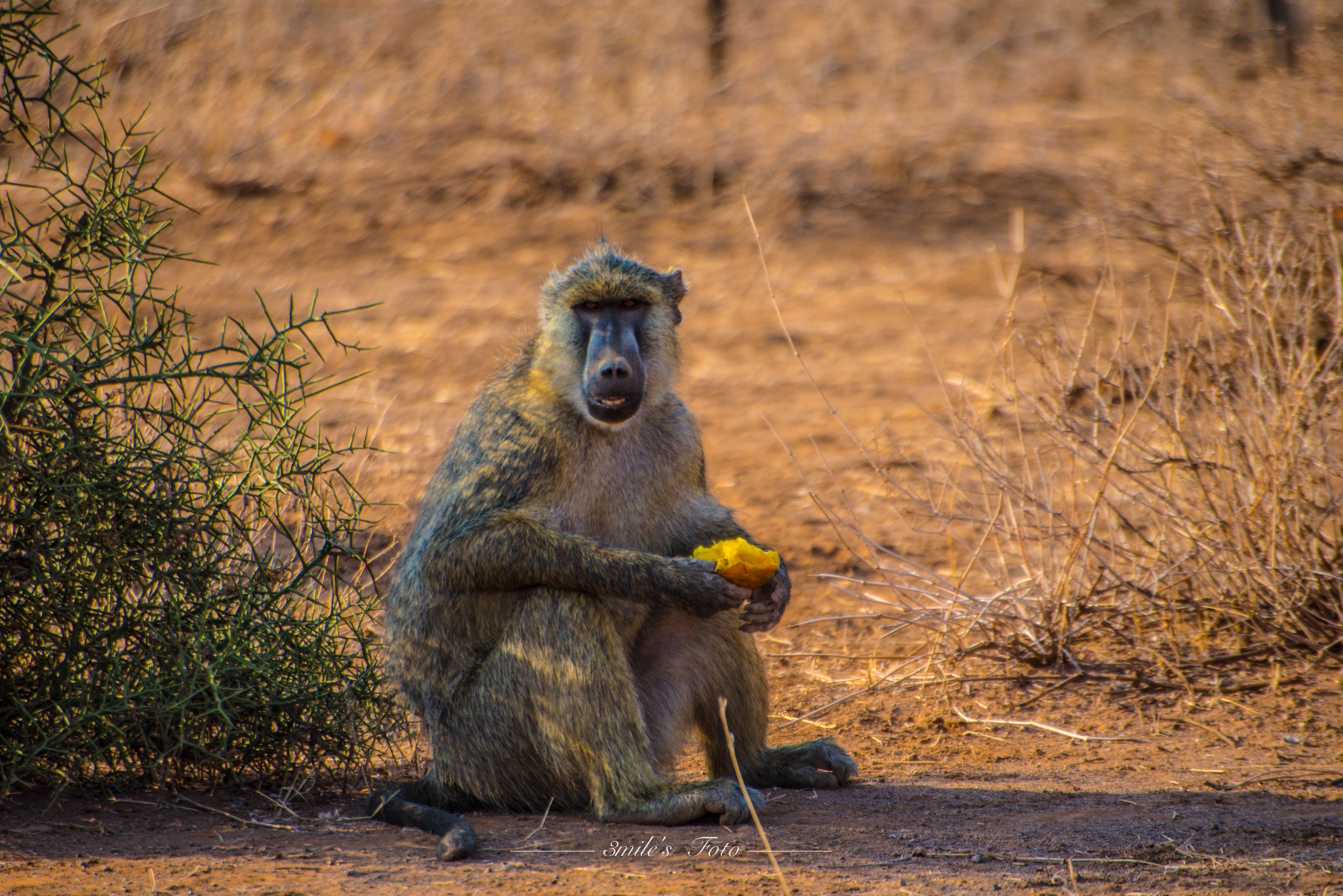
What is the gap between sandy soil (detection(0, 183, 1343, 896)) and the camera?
3.31 metres

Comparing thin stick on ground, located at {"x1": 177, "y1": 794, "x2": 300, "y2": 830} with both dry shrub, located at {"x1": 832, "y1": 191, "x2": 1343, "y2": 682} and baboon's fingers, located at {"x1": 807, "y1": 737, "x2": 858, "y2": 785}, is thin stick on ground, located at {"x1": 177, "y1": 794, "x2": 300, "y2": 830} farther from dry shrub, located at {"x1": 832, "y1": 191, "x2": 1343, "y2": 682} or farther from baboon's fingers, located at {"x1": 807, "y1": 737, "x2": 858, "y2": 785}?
dry shrub, located at {"x1": 832, "y1": 191, "x2": 1343, "y2": 682}

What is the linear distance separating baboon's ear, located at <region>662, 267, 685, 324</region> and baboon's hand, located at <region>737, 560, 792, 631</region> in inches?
40.1

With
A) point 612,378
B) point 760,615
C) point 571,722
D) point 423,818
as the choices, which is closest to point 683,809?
point 571,722

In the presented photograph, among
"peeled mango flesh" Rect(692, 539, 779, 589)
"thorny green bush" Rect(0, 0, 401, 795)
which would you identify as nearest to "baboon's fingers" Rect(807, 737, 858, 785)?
"peeled mango flesh" Rect(692, 539, 779, 589)

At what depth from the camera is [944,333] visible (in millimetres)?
9508

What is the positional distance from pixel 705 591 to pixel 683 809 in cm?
66

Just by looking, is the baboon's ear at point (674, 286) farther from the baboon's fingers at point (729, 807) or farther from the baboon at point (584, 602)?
the baboon's fingers at point (729, 807)

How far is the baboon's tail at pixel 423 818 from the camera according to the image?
11.3ft

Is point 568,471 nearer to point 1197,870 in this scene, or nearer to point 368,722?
point 368,722

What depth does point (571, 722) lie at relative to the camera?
3.76 metres

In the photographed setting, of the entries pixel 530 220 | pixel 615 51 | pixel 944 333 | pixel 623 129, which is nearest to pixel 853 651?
pixel 944 333

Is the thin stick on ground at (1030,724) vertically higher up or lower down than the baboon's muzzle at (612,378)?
lower down

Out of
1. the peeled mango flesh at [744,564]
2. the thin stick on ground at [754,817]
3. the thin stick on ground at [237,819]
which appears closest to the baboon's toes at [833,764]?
the thin stick on ground at [754,817]

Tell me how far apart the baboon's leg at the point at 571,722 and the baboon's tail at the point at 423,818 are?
0.25 metres
